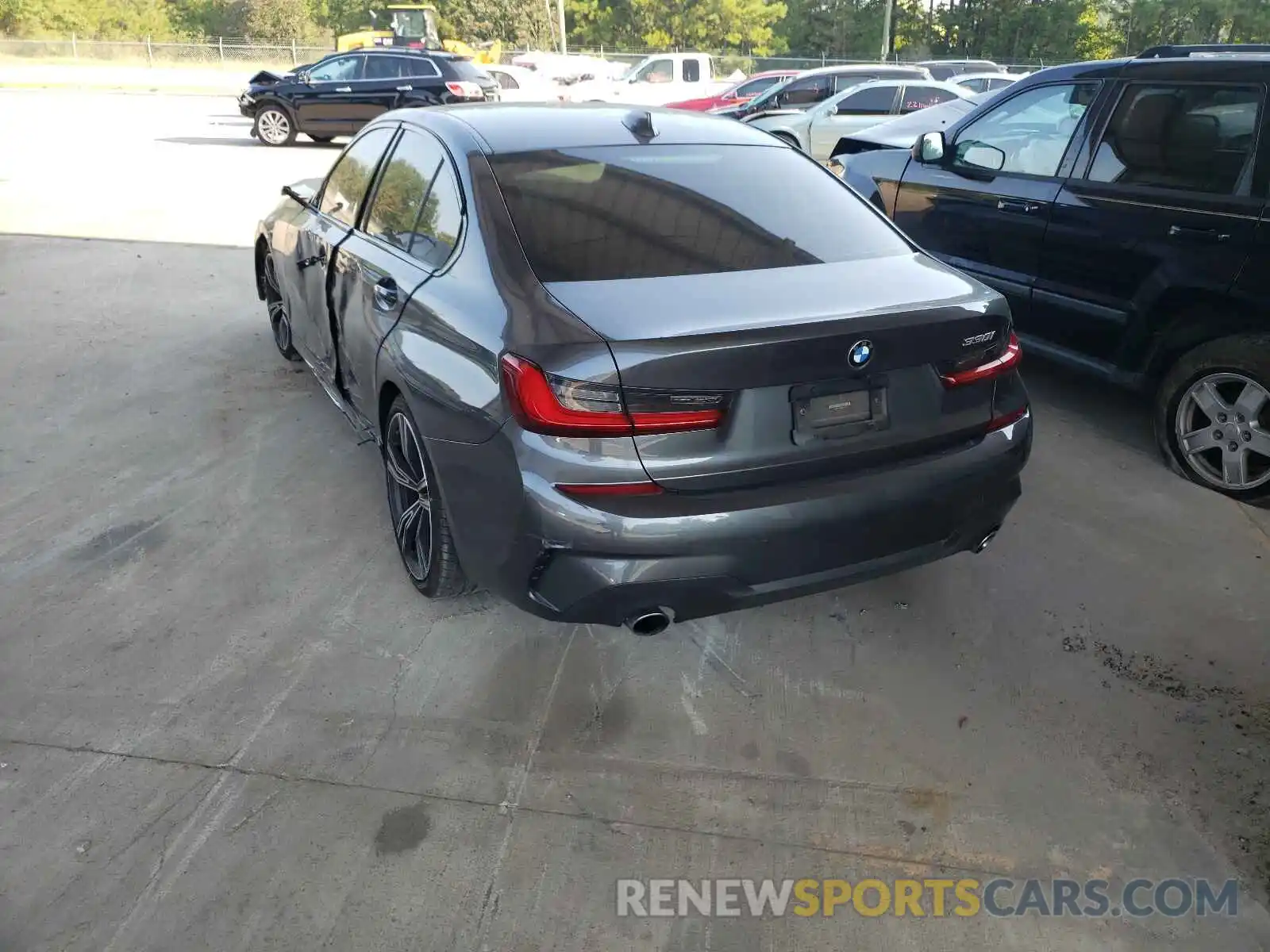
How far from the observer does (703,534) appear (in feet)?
8.25

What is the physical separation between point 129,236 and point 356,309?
22.9 feet

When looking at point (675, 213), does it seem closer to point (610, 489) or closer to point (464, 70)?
point (610, 489)

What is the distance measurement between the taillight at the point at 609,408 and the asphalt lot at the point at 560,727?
964 mm

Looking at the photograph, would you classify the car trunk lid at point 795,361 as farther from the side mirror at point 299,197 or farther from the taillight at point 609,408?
the side mirror at point 299,197

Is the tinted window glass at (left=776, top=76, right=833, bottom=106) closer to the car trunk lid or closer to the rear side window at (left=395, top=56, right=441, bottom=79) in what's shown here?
the rear side window at (left=395, top=56, right=441, bottom=79)

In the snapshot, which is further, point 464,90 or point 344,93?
point 464,90

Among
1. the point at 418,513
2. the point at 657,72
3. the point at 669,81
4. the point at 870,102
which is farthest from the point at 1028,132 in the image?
the point at 657,72

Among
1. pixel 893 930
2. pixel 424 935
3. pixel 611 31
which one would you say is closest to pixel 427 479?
pixel 424 935

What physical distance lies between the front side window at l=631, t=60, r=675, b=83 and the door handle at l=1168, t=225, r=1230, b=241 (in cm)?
2095

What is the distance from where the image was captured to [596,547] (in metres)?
2.50

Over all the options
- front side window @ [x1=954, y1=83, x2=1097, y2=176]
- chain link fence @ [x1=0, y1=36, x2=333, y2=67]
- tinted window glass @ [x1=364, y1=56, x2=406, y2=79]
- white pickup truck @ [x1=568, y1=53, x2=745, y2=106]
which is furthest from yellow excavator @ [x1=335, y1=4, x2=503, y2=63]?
front side window @ [x1=954, y1=83, x2=1097, y2=176]

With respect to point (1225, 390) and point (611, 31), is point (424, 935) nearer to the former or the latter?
point (1225, 390)

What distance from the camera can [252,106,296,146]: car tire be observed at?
Answer: 17.8 meters

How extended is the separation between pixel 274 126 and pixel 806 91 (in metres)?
9.73
